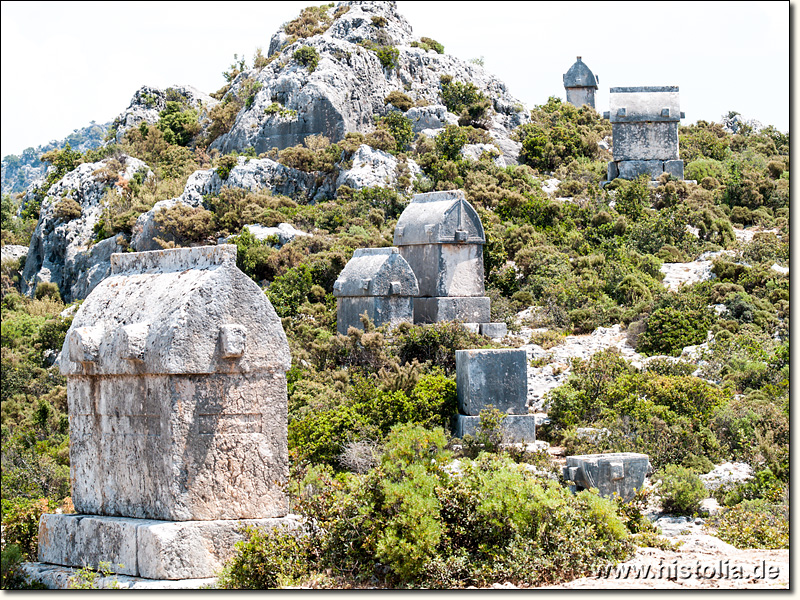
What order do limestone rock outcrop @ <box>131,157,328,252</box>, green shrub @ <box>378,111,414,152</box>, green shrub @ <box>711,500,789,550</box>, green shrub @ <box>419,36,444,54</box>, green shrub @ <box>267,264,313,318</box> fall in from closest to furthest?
green shrub @ <box>711,500,789,550</box> < green shrub @ <box>267,264,313,318</box> < limestone rock outcrop @ <box>131,157,328,252</box> < green shrub @ <box>378,111,414,152</box> < green shrub @ <box>419,36,444,54</box>

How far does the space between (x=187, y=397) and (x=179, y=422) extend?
18 centimetres

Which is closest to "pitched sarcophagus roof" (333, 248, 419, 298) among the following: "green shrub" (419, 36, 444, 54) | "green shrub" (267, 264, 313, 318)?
"green shrub" (267, 264, 313, 318)

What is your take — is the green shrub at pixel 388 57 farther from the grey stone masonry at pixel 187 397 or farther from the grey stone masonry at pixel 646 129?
the grey stone masonry at pixel 187 397

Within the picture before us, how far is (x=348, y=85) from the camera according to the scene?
113 feet

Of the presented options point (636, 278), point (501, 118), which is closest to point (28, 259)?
point (501, 118)

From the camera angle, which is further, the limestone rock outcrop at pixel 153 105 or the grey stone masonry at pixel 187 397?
the limestone rock outcrop at pixel 153 105

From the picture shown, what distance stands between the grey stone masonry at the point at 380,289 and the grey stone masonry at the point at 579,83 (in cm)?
2883

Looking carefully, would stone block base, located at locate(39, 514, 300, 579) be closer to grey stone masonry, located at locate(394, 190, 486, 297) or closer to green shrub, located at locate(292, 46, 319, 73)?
grey stone masonry, located at locate(394, 190, 486, 297)

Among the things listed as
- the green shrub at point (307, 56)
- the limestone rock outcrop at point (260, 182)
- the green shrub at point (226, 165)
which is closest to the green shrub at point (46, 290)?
the limestone rock outcrop at point (260, 182)

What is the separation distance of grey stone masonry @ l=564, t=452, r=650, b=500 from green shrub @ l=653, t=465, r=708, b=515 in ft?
1.00

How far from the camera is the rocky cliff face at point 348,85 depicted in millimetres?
33469

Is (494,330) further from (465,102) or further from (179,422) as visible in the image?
(465,102)

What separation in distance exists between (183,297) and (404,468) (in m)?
2.01

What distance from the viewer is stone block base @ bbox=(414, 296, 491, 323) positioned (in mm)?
18750
